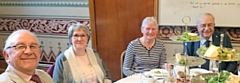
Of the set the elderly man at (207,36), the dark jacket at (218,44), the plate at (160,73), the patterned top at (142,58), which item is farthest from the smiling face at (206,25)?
the plate at (160,73)

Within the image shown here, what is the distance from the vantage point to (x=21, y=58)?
172 cm

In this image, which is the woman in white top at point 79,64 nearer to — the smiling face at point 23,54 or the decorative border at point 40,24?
the smiling face at point 23,54

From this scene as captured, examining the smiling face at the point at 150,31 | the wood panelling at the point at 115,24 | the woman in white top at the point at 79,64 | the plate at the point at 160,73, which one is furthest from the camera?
the wood panelling at the point at 115,24

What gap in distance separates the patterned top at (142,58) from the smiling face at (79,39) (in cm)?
52

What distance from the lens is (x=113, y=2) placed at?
3471mm

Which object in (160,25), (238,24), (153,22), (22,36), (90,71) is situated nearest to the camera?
(22,36)

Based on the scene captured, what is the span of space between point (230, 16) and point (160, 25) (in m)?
0.74

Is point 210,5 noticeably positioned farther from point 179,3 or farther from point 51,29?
point 51,29

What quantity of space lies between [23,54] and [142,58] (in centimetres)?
131

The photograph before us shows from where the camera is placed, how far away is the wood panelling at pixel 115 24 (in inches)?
133

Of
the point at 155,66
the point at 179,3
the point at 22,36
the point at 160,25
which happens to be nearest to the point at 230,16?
the point at 179,3

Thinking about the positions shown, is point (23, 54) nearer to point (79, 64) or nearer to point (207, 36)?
point (79, 64)

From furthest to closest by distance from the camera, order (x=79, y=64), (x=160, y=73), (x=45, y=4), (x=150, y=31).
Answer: (x=45, y=4)
(x=150, y=31)
(x=79, y=64)
(x=160, y=73)

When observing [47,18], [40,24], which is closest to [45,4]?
[47,18]
